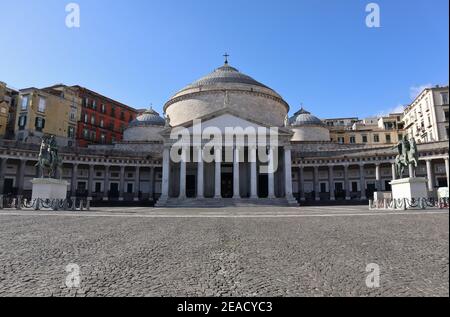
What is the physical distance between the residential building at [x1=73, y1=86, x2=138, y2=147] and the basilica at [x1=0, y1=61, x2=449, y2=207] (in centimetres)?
769

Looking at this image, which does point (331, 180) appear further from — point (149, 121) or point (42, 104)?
point (42, 104)

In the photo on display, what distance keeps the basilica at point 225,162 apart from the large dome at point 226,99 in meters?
0.16

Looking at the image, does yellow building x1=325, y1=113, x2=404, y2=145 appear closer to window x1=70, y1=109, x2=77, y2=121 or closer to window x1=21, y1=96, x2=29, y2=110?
window x1=70, y1=109, x2=77, y2=121

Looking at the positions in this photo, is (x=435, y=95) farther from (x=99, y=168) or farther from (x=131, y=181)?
(x=99, y=168)

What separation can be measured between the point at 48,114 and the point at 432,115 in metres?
59.4

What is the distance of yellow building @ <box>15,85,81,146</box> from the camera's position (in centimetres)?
4612

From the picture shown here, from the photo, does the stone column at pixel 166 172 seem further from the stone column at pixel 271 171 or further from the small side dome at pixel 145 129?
the small side dome at pixel 145 129

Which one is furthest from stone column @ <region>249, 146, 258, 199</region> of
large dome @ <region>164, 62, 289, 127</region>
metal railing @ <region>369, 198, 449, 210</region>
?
metal railing @ <region>369, 198, 449, 210</region>

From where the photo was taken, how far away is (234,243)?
7.29 metres

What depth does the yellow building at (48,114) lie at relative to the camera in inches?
1816

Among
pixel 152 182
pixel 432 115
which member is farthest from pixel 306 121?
pixel 152 182

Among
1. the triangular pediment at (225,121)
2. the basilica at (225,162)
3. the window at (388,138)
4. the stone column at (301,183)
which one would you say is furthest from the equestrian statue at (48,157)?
the window at (388,138)
